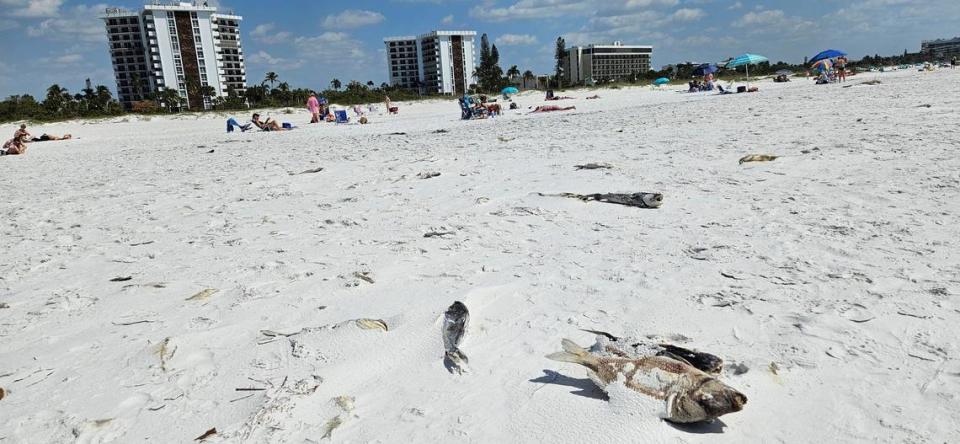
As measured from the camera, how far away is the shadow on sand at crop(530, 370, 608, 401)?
2.12 metres

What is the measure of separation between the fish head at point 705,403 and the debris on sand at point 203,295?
2.85 m

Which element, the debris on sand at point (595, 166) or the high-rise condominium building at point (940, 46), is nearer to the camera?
the debris on sand at point (595, 166)

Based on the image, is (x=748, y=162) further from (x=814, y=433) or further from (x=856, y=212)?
(x=814, y=433)

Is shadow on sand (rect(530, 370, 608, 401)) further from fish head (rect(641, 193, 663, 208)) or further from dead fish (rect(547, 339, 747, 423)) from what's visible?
fish head (rect(641, 193, 663, 208))

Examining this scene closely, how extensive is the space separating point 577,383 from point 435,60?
121 metres

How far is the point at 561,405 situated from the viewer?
2076 millimetres

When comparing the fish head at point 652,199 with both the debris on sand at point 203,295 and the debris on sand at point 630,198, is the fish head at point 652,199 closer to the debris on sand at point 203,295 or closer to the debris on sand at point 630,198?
the debris on sand at point 630,198

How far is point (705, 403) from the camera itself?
1.91 m

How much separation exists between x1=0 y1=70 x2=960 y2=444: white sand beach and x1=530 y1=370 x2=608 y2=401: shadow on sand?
0.04ft

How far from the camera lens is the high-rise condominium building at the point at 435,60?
114000mm

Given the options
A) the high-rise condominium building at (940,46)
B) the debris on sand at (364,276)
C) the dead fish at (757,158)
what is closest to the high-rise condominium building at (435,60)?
the high-rise condominium building at (940,46)

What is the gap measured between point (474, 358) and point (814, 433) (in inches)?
52.7

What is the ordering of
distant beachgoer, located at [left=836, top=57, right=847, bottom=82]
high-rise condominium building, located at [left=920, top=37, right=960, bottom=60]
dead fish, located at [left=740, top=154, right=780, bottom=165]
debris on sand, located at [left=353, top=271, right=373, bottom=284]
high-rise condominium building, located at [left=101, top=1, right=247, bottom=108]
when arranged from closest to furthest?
debris on sand, located at [left=353, top=271, right=373, bottom=284]
dead fish, located at [left=740, top=154, right=780, bottom=165]
distant beachgoer, located at [left=836, top=57, right=847, bottom=82]
high-rise condominium building, located at [left=101, top=1, right=247, bottom=108]
high-rise condominium building, located at [left=920, top=37, right=960, bottom=60]

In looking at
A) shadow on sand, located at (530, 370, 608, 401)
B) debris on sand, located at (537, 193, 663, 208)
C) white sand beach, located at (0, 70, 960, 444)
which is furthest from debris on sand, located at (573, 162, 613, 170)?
shadow on sand, located at (530, 370, 608, 401)
